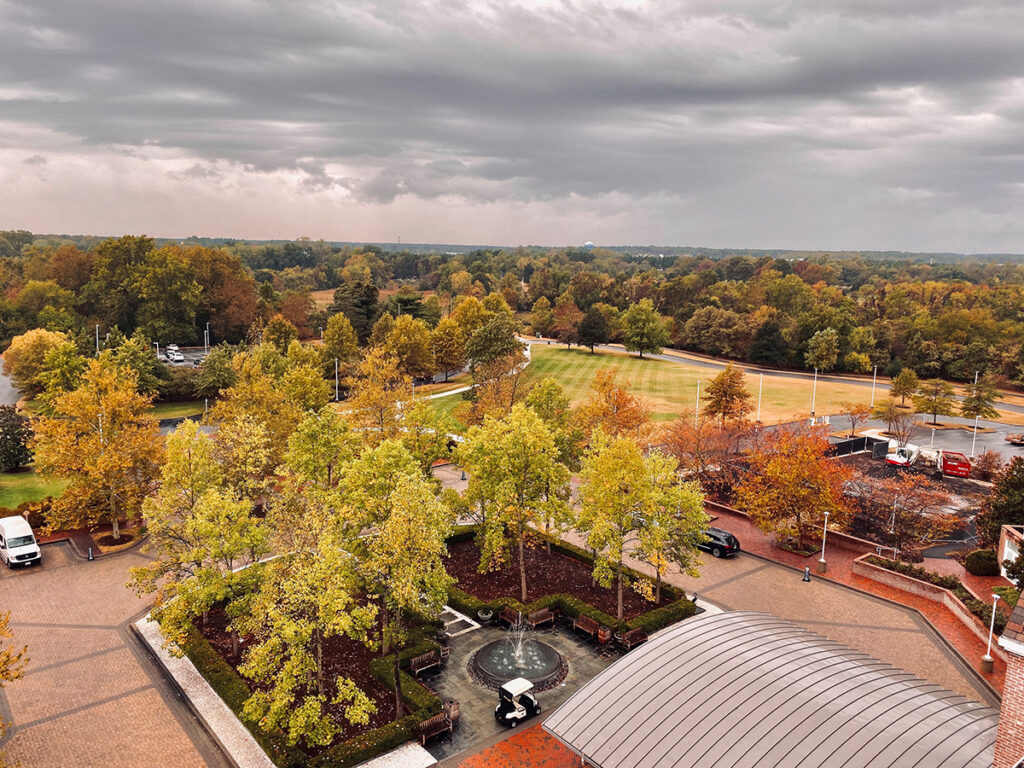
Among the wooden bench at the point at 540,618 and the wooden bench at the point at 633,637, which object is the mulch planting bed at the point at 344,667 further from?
the wooden bench at the point at 633,637

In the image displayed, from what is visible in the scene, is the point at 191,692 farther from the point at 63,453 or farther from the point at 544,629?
the point at 63,453

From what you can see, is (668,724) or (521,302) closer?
(668,724)

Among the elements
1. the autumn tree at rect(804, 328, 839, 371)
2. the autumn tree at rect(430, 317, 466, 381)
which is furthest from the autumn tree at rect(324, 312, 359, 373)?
the autumn tree at rect(804, 328, 839, 371)

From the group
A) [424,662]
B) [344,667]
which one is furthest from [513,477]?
[344,667]

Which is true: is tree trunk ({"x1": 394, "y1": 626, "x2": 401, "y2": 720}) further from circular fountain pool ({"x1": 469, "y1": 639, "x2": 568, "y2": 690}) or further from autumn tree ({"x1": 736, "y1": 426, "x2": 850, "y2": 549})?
autumn tree ({"x1": 736, "y1": 426, "x2": 850, "y2": 549})

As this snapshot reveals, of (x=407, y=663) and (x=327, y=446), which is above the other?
(x=327, y=446)

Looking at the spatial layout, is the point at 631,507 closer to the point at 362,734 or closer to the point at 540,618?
the point at 540,618

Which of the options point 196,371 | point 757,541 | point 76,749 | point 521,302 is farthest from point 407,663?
point 521,302
